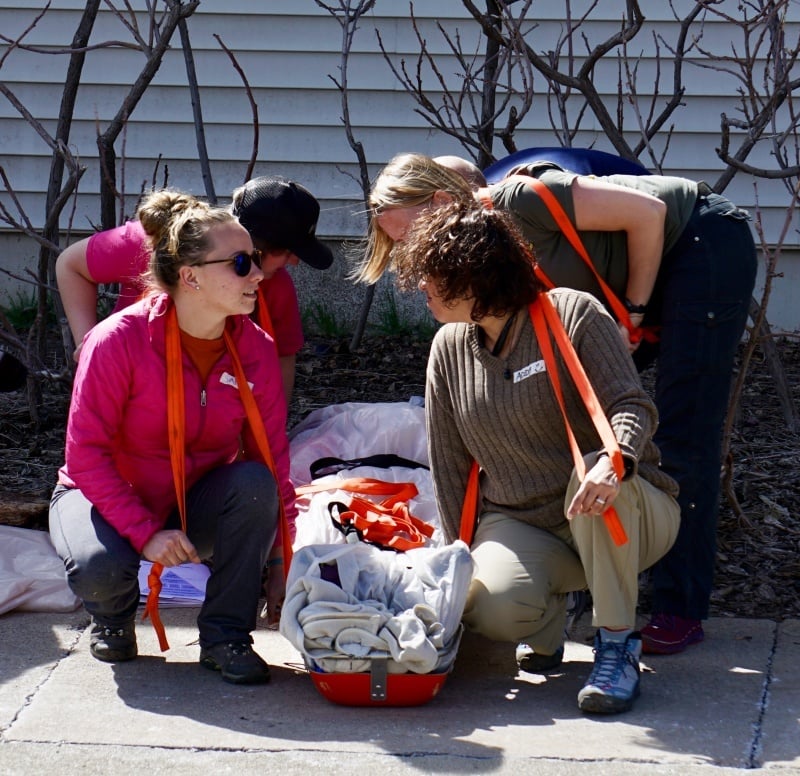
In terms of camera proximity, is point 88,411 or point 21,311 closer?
point 88,411

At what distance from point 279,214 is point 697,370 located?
148 cm

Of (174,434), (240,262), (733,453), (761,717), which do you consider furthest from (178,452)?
(733,453)

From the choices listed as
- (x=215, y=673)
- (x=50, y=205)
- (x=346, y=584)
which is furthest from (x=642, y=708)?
(x=50, y=205)

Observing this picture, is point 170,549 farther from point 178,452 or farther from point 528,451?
point 528,451

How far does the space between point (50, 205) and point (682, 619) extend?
328 cm

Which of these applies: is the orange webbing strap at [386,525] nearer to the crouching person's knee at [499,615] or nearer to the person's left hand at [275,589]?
the person's left hand at [275,589]

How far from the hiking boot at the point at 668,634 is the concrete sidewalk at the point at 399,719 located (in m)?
0.04

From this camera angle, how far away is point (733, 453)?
5.62 m

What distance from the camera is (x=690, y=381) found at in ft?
12.6

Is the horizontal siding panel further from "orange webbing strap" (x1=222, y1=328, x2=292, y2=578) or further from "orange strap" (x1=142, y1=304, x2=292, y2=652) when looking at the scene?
"orange strap" (x1=142, y1=304, x2=292, y2=652)

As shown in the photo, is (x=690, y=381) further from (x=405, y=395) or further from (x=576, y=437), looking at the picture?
(x=405, y=395)

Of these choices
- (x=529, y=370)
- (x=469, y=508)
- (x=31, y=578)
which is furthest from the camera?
(x=31, y=578)

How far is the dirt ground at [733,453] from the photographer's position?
4508 millimetres

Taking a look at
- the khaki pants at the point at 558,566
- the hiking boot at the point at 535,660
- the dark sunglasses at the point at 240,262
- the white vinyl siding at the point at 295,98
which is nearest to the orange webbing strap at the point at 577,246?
the khaki pants at the point at 558,566
